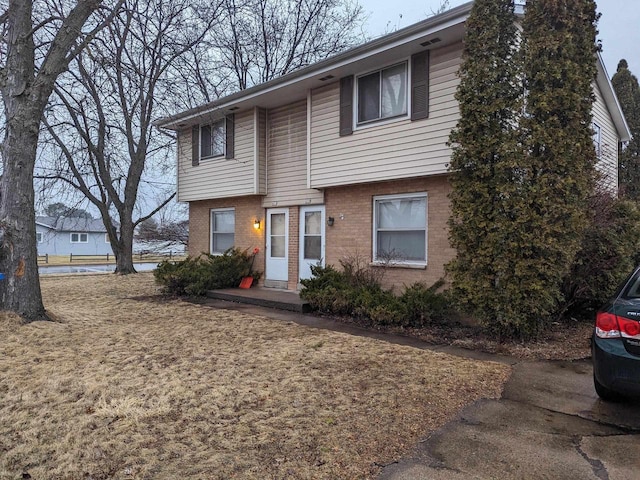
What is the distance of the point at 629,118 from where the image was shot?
16656mm

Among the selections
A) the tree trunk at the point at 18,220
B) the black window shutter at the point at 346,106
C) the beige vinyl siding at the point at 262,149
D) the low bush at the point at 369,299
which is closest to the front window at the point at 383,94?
the black window shutter at the point at 346,106

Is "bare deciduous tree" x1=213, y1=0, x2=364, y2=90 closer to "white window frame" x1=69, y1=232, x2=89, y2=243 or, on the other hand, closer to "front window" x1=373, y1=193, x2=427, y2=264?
"front window" x1=373, y1=193, x2=427, y2=264

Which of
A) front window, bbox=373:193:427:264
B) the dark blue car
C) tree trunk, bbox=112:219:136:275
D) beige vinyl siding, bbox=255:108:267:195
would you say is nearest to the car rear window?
the dark blue car

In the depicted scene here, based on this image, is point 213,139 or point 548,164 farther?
point 213,139

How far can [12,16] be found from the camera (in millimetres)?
8008

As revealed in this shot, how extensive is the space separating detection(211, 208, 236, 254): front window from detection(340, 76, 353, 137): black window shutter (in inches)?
202

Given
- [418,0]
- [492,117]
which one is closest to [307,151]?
[492,117]

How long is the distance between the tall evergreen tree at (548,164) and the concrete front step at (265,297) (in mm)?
4472

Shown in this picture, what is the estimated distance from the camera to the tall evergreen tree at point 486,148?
643 cm

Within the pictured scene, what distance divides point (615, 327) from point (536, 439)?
1.19m

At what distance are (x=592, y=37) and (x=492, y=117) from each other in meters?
2.09

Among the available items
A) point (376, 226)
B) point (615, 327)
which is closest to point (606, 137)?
point (376, 226)

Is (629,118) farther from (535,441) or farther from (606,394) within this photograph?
(535,441)

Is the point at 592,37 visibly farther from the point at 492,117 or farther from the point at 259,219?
the point at 259,219
